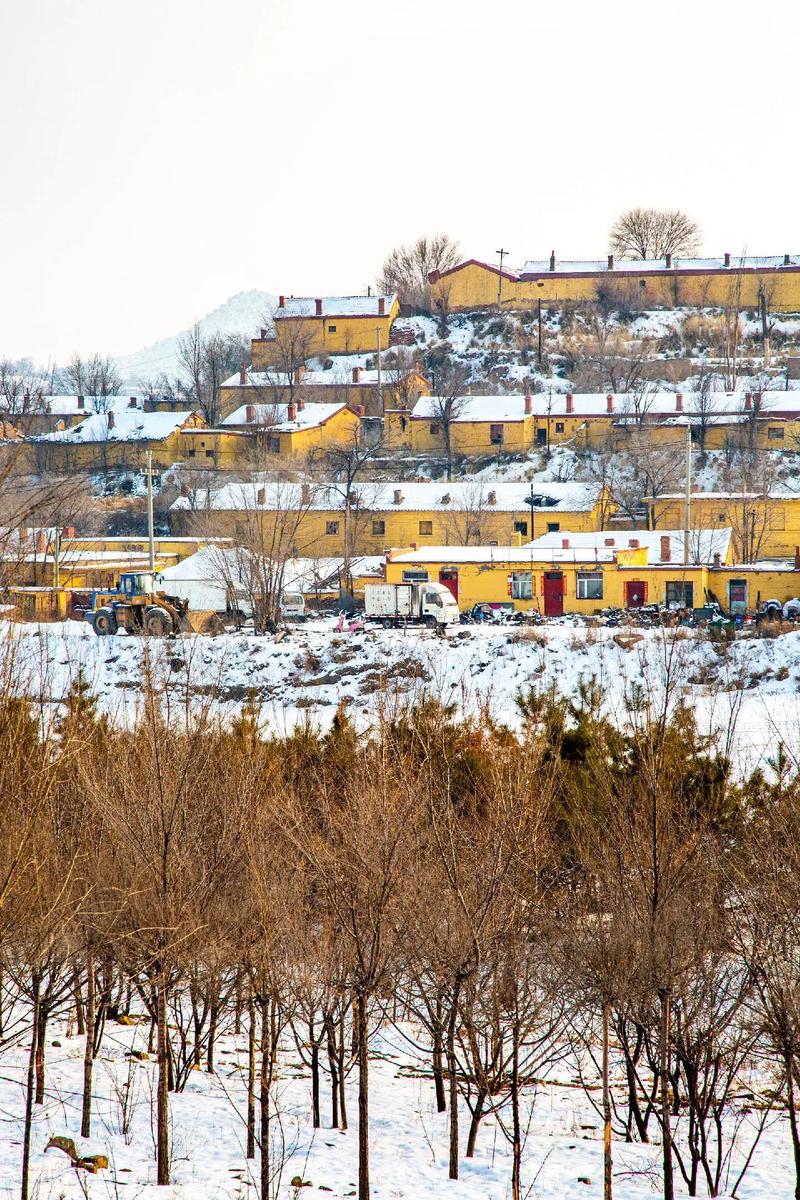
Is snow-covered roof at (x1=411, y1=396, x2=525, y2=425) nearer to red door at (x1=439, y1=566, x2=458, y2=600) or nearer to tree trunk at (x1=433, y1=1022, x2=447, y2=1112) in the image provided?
red door at (x1=439, y1=566, x2=458, y2=600)

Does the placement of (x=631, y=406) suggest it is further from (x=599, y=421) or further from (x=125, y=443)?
(x=125, y=443)

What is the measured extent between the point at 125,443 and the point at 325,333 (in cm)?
2093

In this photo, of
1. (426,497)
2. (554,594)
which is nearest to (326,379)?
(426,497)

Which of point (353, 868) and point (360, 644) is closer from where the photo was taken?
point (353, 868)

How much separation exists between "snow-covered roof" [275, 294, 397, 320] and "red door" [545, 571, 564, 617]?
48.3 m

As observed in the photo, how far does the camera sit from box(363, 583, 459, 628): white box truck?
44.7m

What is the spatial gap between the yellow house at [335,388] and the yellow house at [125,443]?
26.7 ft

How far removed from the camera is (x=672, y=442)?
69000 mm

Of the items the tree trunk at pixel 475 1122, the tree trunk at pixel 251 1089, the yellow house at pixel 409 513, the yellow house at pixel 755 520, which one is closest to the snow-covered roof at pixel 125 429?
the yellow house at pixel 409 513

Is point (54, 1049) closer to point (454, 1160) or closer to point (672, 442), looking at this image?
point (454, 1160)

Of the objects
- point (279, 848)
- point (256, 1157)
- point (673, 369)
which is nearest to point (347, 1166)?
point (256, 1157)

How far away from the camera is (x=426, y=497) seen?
61219 mm

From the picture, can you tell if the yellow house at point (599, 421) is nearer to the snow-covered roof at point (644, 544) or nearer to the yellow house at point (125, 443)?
the yellow house at point (125, 443)

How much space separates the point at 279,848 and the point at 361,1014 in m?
2.91
